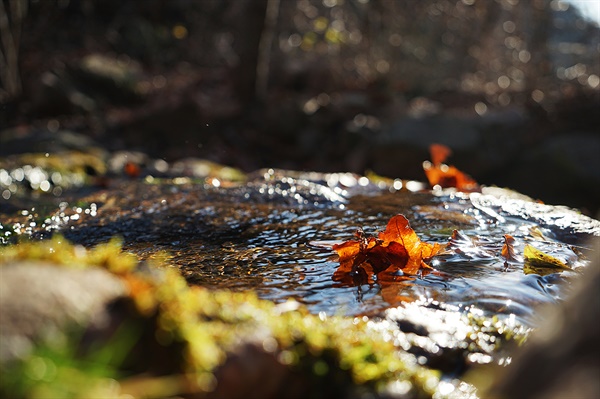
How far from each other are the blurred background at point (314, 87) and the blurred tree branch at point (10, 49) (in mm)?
34

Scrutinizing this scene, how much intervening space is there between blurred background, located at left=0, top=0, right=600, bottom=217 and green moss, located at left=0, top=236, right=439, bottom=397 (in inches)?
289

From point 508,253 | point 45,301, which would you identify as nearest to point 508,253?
point 508,253

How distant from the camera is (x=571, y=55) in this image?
2280 cm

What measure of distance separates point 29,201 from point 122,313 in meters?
4.61

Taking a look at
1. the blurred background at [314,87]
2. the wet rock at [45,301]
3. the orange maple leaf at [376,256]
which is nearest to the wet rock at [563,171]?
the blurred background at [314,87]

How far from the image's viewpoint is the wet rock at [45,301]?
1197mm

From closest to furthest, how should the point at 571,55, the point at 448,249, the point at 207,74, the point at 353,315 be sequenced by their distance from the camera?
the point at 353,315, the point at 448,249, the point at 207,74, the point at 571,55

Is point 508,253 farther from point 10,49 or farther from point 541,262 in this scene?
point 10,49

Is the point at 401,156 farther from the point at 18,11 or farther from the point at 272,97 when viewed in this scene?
the point at 18,11

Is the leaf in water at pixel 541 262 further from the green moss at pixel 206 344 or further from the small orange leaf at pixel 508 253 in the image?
the green moss at pixel 206 344

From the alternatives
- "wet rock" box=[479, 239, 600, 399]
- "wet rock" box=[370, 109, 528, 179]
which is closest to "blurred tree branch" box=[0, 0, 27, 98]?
"wet rock" box=[370, 109, 528, 179]

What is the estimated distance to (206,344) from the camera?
1.35 m

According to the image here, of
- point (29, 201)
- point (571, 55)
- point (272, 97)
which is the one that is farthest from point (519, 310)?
point (571, 55)

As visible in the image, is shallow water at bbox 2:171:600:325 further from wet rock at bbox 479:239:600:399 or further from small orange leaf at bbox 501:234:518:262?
wet rock at bbox 479:239:600:399
